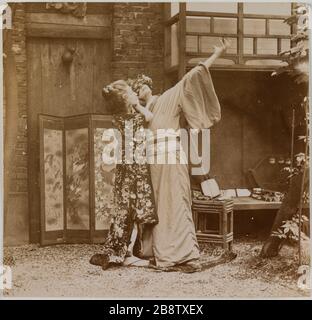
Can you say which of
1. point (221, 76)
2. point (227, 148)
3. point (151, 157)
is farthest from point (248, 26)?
point (151, 157)

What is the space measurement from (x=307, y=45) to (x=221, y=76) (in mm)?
846

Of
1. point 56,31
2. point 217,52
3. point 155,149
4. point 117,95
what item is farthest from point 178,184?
point 56,31

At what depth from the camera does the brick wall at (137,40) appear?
16.3ft

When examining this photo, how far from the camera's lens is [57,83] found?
4.97m

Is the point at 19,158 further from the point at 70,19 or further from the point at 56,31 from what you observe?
the point at 70,19

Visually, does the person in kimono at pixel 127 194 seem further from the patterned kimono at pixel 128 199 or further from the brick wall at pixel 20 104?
the brick wall at pixel 20 104

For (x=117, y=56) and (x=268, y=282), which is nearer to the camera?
(x=268, y=282)

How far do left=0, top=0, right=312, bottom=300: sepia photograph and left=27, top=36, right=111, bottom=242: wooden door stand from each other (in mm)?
12

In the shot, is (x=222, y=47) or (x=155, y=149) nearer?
(x=155, y=149)

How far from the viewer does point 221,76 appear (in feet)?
16.6

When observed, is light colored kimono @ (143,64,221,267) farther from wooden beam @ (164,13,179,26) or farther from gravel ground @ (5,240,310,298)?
wooden beam @ (164,13,179,26)

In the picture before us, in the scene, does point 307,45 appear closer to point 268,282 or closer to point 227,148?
point 227,148

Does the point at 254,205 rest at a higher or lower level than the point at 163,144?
lower

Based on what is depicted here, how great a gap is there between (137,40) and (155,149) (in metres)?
1.08
